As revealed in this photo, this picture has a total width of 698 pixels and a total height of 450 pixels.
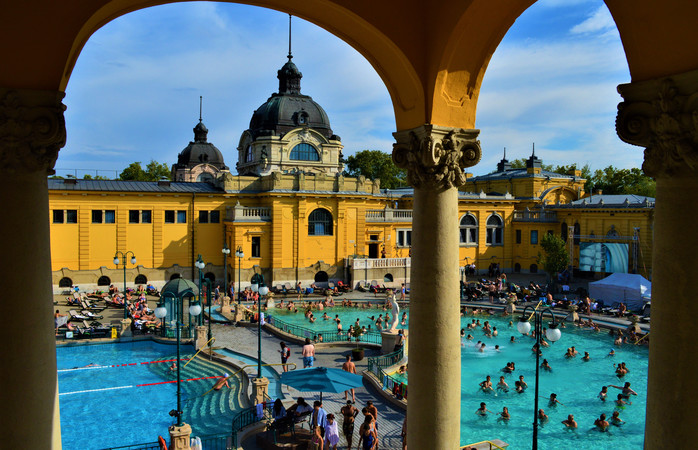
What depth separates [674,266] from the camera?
3691mm

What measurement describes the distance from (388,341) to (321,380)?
9.74 metres

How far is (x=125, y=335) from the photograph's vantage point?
2608 cm

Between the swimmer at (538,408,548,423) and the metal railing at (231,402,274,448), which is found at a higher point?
the metal railing at (231,402,274,448)

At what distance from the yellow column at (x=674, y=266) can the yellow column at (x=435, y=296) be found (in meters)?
2.04

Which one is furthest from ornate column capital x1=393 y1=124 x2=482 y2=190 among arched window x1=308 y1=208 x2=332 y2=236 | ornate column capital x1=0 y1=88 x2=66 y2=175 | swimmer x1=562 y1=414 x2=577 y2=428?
arched window x1=308 y1=208 x2=332 y2=236

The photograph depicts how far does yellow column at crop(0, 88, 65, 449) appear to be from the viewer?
12.5 feet

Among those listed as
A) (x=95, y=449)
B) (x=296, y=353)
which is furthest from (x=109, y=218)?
(x=95, y=449)

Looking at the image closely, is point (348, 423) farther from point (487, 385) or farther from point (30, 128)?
point (30, 128)

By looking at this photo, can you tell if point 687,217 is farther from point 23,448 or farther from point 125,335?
point 125,335

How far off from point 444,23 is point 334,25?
1221mm

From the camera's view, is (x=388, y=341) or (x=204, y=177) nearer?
(x=388, y=341)

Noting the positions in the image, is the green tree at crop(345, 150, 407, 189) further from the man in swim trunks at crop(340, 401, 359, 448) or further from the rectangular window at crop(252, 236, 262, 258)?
the man in swim trunks at crop(340, 401, 359, 448)

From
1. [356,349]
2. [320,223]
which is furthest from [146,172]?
[356,349]

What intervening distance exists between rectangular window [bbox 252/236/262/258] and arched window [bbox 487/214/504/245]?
22825mm
